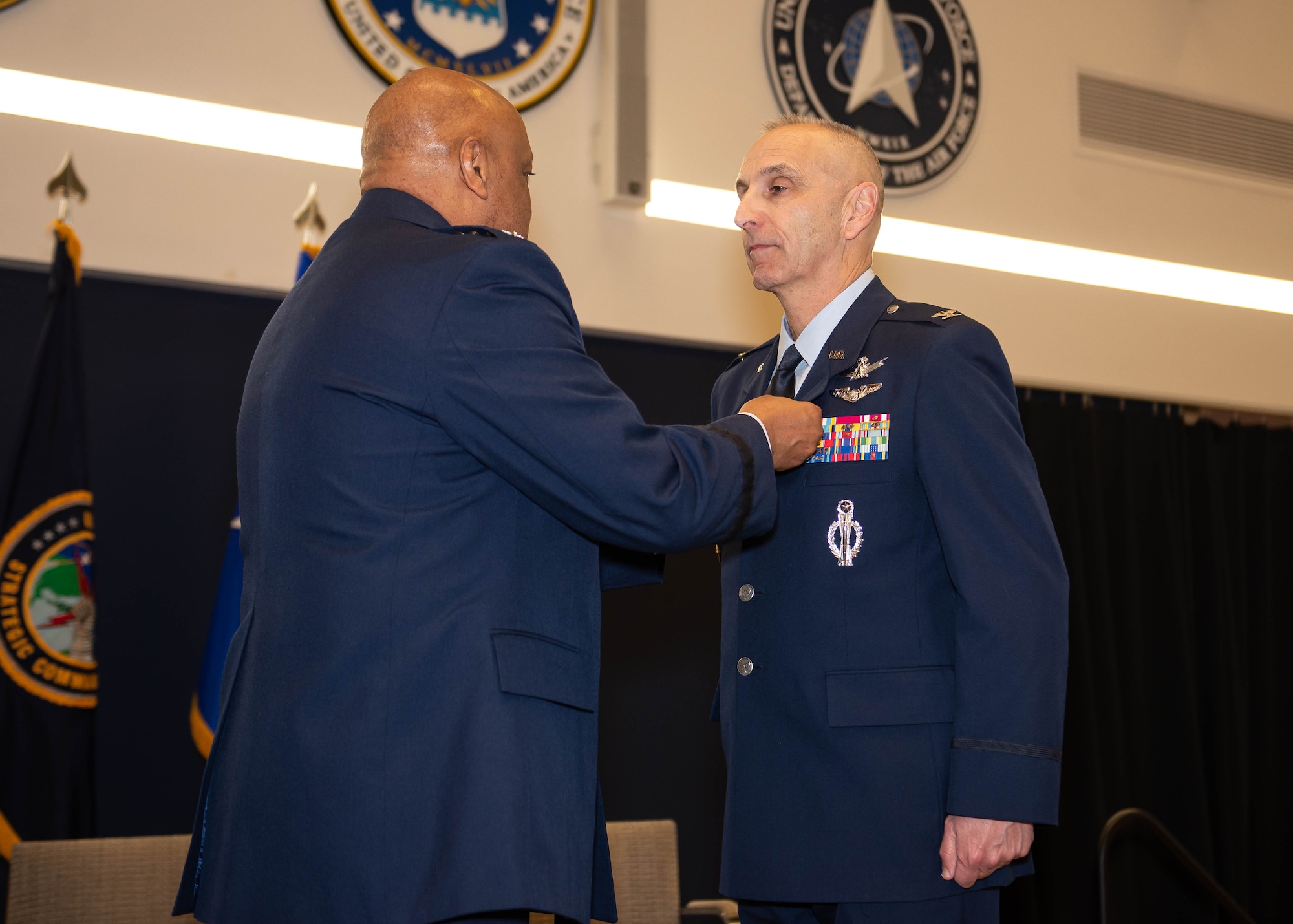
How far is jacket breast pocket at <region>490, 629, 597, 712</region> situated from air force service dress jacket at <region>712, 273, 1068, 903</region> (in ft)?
1.37

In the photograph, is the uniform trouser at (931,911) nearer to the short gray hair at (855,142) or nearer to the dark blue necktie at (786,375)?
the dark blue necktie at (786,375)

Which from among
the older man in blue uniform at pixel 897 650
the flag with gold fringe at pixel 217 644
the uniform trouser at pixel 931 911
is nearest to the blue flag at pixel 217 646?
the flag with gold fringe at pixel 217 644

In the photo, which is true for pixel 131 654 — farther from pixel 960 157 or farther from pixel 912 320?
pixel 960 157

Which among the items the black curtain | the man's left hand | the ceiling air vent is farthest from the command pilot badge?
the ceiling air vent

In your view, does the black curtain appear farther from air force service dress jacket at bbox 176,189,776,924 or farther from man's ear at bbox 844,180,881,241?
air force service dress jacket at bbox 176,189,776,924

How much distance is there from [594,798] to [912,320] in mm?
922

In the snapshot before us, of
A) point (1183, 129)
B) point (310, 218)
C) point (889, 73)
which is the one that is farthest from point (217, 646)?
point (1183, 129)

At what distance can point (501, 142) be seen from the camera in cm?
172

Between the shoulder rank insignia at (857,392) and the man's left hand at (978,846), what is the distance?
2.11ft

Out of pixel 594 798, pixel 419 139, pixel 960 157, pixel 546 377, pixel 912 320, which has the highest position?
pixel 960 157

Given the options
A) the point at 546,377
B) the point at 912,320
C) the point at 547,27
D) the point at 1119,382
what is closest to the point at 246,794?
the point at 546,377

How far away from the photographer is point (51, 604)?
304cm

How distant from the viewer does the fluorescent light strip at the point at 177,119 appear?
11.2 feet

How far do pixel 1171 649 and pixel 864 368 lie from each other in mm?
3905
